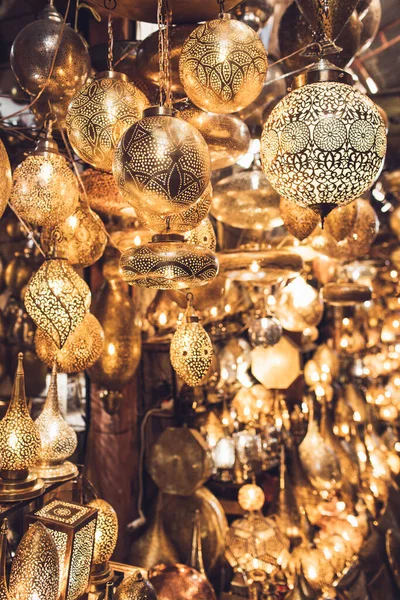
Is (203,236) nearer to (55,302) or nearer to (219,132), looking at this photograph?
(219,132)

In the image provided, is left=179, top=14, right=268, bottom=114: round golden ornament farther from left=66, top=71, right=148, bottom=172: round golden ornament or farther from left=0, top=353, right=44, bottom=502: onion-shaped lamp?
left=0, top=353, right=44, bottom=502: onion-shaped lamp

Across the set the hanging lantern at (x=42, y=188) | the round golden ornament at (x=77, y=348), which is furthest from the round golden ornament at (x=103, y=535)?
the hanging lantern at (x=42, y=188)

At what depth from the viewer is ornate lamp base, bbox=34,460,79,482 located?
1383 mm

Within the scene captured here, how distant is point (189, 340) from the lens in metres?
1.45

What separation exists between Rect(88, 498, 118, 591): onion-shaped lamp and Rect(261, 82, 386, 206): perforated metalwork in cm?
109

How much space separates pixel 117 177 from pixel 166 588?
5.37ft

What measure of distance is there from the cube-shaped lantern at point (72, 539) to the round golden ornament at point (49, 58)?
1.04 m

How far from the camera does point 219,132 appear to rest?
1284 millimetres

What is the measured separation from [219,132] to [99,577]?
4.18 feet

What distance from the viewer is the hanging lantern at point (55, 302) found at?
46.9 inches

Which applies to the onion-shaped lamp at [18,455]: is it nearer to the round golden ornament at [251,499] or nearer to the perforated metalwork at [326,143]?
the perforated metalwork at [326,143]

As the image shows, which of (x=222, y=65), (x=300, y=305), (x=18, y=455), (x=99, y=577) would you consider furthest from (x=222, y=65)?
(x=300, y=305)

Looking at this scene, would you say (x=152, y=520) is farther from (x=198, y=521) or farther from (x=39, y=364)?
(x=39, y=364)

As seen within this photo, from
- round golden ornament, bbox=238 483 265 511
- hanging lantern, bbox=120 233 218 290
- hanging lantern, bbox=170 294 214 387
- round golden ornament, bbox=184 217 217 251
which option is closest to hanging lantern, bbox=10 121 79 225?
hanging lantern, bbox=120 233 218 290
